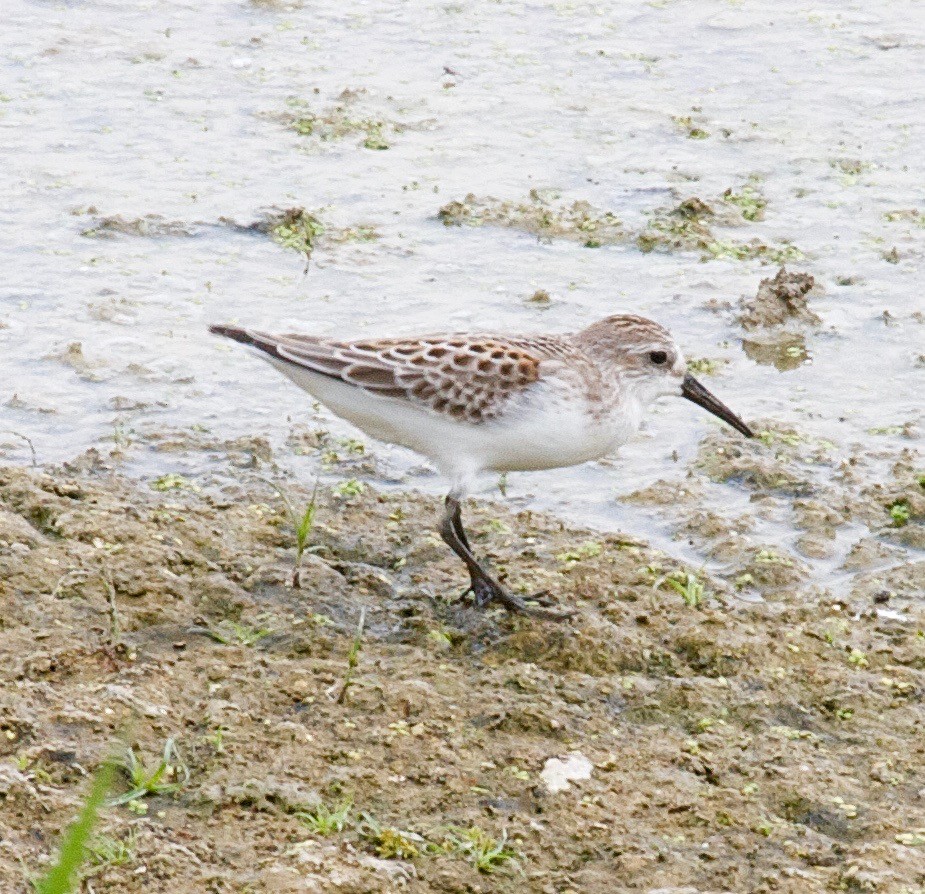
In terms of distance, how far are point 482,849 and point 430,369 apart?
2189 mm

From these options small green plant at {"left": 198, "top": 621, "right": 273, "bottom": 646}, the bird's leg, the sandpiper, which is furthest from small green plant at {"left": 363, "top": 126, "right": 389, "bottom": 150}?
small green plant at {"left": 198, "top": 621, "right": 273, "bottom": 646}

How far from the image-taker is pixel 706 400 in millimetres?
7379

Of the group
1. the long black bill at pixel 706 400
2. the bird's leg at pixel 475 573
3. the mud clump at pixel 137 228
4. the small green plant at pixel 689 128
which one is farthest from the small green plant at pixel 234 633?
the small green plant at pixel 689 128

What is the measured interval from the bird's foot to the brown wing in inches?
24.4

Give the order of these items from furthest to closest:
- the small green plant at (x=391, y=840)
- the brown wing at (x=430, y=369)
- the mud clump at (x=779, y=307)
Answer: the mud clump at (x=779, y=307) → the brown wing at (x=430, y=369) → the small green plant at (x=391, y=840)

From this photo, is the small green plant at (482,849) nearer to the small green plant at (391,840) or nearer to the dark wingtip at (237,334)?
the small green plant at (391,840)

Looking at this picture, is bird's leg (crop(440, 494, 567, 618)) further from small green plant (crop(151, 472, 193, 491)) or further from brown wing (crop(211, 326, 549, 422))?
small green plant (crop(151, 472, 193, 491))

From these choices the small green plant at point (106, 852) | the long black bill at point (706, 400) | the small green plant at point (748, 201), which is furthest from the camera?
the small green plant at point (748, 201)

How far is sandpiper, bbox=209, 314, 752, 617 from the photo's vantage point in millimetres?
6512

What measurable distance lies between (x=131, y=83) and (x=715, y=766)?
25.2ft

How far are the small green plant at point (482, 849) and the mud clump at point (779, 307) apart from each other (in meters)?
4.82

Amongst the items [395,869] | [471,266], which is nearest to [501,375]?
[395,869]

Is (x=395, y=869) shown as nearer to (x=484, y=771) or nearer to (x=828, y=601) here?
(x=484, y=771)

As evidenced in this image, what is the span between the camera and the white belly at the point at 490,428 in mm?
6523
